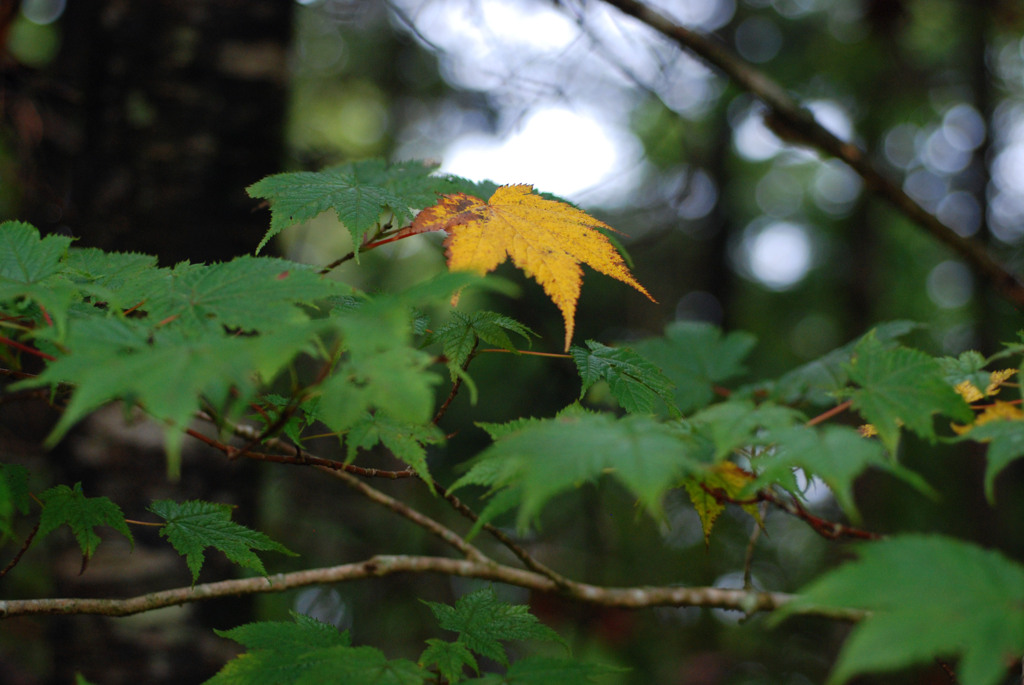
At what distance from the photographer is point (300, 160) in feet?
8.75

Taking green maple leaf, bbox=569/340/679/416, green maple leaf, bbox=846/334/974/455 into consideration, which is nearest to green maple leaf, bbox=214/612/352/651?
green maple leaf, bbox=569/340/679/416

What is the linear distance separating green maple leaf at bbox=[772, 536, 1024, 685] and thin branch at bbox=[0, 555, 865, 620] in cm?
58

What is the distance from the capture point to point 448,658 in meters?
1.19

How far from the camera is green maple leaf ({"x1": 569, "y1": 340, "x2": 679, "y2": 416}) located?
131cm

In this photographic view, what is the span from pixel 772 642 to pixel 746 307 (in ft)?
17.2

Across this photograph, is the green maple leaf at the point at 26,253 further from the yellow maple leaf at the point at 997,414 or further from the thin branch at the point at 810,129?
the thin branch at the point at 810,129

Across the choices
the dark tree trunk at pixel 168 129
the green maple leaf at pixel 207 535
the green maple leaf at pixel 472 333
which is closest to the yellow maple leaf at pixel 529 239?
the green maple leaf at pixel 472 333

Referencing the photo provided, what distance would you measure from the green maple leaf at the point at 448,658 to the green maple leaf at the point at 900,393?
0.86 meters

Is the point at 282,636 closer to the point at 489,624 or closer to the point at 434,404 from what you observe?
the point at 489,624

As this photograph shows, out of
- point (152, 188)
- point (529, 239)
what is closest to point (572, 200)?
point (529, 239)

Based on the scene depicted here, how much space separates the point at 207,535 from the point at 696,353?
193 cm

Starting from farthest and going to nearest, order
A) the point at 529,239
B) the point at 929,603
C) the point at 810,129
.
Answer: the point at 810,129
the point at 529,239
the point at 929,603

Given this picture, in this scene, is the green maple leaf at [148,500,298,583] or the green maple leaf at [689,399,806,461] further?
the green maple leaf at [148,500,298,583]

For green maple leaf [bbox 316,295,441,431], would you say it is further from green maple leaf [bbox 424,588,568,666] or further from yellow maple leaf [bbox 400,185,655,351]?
green maple leaf [bbox 424,588,568,666]
